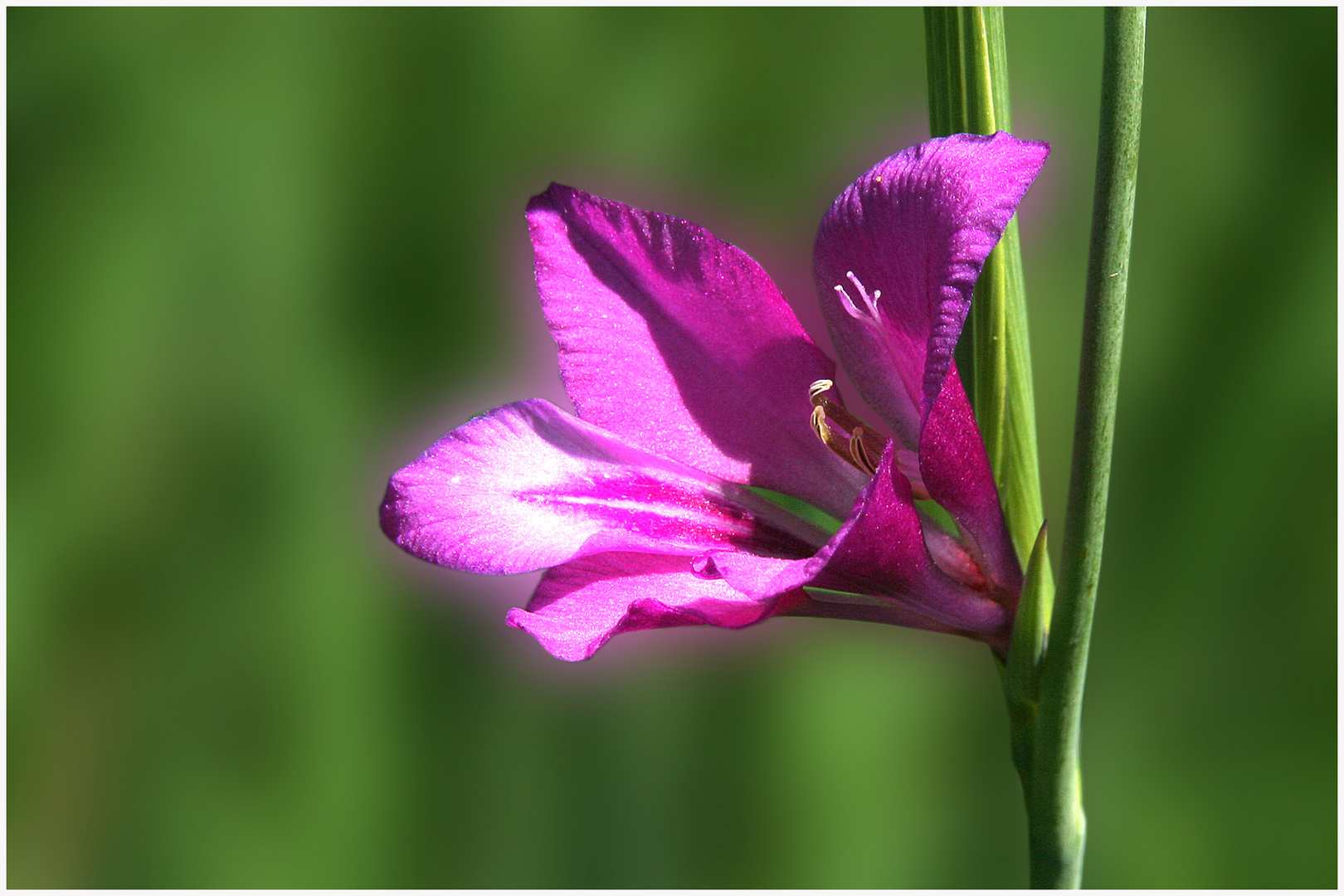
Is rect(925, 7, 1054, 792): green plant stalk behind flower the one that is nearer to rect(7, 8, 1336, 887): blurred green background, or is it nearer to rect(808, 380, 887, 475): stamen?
rect(808, 380, 887, 475): stamen

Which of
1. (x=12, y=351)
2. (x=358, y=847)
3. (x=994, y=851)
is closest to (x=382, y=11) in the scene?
(x=12, y=351)

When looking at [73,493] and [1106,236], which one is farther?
[73,493]

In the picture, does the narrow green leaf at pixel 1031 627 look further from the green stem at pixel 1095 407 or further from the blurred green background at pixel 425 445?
the blurred green background at pixel 425 445

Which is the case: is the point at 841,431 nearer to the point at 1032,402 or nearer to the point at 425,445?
the point at 1032,402

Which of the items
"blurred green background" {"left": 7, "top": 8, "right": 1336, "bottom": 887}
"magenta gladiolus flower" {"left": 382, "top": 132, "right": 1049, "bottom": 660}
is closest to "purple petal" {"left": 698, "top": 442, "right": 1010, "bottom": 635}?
"magenta gladiolus flower" {"left": 382, "top": 132, "right": 1049, "bottom": 660}

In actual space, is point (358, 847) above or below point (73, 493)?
below

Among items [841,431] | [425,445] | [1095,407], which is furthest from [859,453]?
[425,445]

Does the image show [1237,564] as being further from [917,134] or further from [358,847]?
[358,847]
